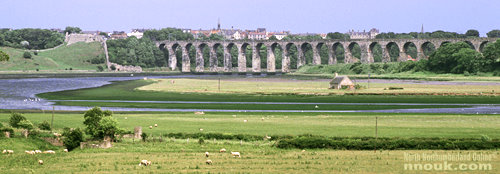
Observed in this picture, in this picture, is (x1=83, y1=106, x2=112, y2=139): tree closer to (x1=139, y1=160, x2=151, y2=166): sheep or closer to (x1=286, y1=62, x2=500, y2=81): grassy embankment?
(x1=139, y1=160, x2=151, y2=166): sheep

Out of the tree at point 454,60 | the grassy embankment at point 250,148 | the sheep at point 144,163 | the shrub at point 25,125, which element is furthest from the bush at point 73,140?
the tree at point 454,60

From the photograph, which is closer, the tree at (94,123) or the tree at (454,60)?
the tree at (94,123)

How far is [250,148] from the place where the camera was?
40.4 meters

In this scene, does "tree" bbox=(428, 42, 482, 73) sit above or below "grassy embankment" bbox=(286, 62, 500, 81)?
above

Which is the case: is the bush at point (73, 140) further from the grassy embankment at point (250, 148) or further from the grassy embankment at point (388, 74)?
the grassy embankment at point (388, 74)

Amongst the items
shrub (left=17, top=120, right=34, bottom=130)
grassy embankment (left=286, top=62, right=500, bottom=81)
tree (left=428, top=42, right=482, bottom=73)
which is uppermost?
tree (left=428, top=42, right=482, bottom=73)

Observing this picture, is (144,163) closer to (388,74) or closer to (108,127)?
(108,127)

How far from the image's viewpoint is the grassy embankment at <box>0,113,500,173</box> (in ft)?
111

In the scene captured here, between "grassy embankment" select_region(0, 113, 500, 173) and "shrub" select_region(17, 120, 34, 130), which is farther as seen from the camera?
"shrub" select_region(17, 120, 34, 130)

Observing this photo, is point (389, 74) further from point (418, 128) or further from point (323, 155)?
point (323, 155)

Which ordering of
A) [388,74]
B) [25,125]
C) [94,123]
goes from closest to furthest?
[94,123], [25,125], [388,74]

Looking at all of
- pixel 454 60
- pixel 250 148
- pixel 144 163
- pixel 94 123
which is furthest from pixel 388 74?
pixel 144 163

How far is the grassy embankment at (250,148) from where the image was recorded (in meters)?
33.8

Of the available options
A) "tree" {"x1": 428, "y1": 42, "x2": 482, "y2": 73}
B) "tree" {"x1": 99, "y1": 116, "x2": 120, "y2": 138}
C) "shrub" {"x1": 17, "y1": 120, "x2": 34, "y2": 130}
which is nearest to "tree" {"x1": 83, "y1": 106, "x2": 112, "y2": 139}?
"tree" {"x1": 99, "y1": 116, "x2": 120, "y2": 138}
